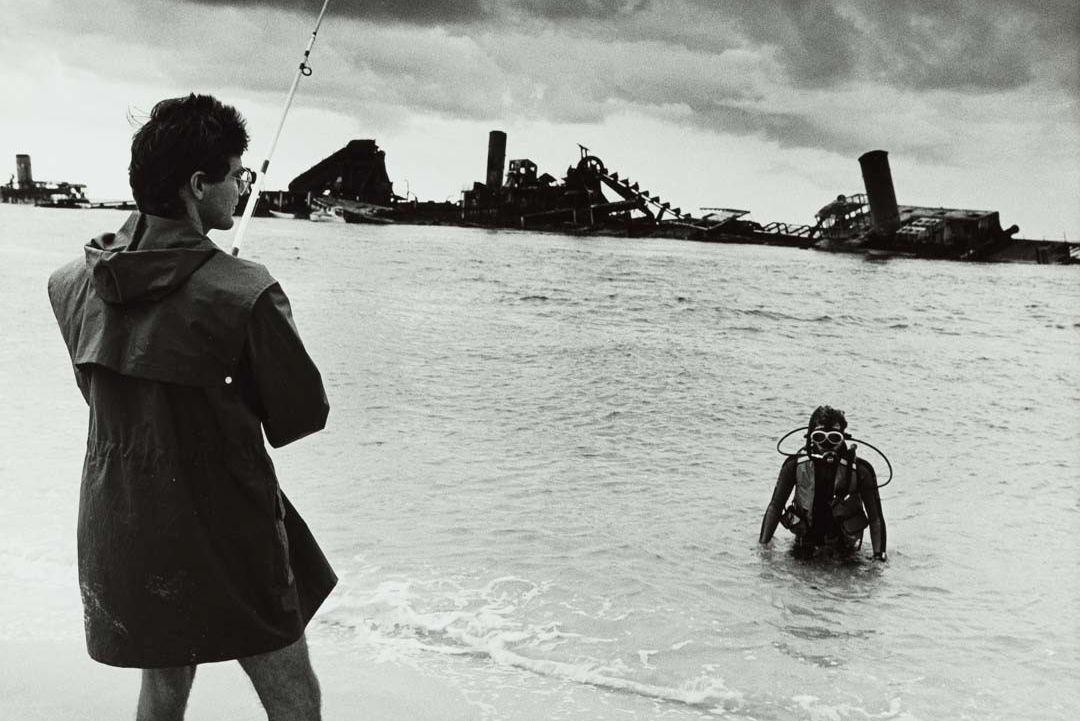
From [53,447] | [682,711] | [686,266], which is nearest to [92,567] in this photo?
[682,711]

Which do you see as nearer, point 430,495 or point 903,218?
point 430,495

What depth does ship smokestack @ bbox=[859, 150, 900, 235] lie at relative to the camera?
64.0 meters

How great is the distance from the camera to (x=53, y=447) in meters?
7.81

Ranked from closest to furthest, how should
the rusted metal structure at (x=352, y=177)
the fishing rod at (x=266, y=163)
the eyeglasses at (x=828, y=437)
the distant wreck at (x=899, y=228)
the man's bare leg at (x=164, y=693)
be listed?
the man's bare leg at (x=164, y=693), the fishing rod at (x=266, y=163), the eyeglasses at (x=828, y=437), the distant wreck at (x=899, y=228), the rusted metal structure at (x=352, y=177)

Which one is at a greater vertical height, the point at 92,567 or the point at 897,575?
the point at 92,567

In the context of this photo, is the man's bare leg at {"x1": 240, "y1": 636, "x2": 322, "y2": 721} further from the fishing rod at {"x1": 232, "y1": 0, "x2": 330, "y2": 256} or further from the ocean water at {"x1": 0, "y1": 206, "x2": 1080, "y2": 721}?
the ocean water at {"x1": 0, "y1": 206, "x2": 1080, "y2": 721}

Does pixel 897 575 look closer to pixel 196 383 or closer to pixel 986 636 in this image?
pixel 986 636

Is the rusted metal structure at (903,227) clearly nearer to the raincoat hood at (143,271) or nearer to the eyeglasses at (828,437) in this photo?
the eyeglasses at (828,437)

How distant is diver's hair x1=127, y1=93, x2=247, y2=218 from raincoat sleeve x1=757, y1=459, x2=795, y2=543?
4361 millimetres

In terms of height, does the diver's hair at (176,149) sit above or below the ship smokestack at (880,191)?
below

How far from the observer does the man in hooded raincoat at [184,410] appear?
65.0 inches

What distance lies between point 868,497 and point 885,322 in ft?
78.6

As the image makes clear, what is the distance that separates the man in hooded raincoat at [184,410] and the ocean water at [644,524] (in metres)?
1.78

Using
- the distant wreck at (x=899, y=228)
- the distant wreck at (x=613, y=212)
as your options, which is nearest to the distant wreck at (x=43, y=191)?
the distant wreck at (x=613, y=212)
